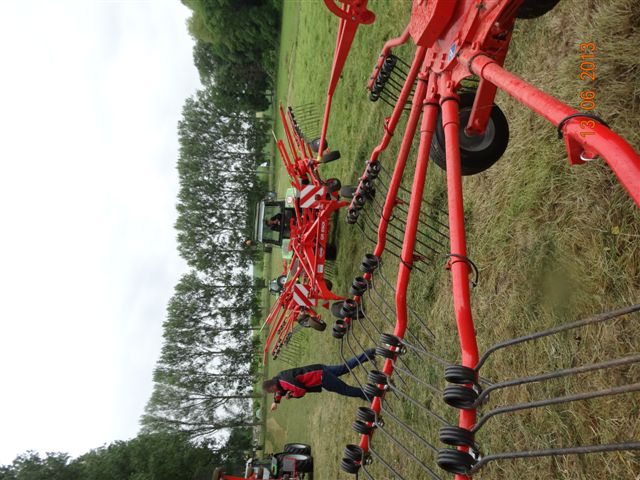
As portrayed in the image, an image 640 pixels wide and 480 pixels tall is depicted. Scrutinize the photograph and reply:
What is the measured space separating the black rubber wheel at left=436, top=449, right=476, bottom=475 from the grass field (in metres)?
1.01

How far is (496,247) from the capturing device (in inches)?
128

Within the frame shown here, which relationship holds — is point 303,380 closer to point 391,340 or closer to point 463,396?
point 391,340

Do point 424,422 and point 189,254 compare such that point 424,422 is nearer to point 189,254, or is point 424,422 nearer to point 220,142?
point 189,254

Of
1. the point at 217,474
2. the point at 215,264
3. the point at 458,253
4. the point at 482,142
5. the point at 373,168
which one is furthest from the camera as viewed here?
the point at 215,264

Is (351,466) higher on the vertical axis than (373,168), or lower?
lower

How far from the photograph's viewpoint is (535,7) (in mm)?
2547

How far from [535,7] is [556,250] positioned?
144cm

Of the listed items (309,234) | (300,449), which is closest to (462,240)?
(309,234)

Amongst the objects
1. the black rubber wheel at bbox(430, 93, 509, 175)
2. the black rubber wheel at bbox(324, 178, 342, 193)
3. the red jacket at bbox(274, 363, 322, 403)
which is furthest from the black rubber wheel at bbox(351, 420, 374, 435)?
the black rubber wheel at bbox(324, 178, 342, 193)

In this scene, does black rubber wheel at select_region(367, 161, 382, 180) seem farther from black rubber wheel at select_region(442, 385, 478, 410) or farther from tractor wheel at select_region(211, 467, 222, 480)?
tractor wheel at select_region(211, 467, 222, 480)

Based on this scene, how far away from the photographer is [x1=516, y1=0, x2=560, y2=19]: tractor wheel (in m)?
2.50

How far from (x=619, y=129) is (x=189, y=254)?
2150 cm

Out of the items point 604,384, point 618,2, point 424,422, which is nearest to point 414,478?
point 424,422

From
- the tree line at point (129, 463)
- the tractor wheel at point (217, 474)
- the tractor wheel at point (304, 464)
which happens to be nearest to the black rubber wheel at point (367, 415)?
the tractor wheel at point (217, 474)
